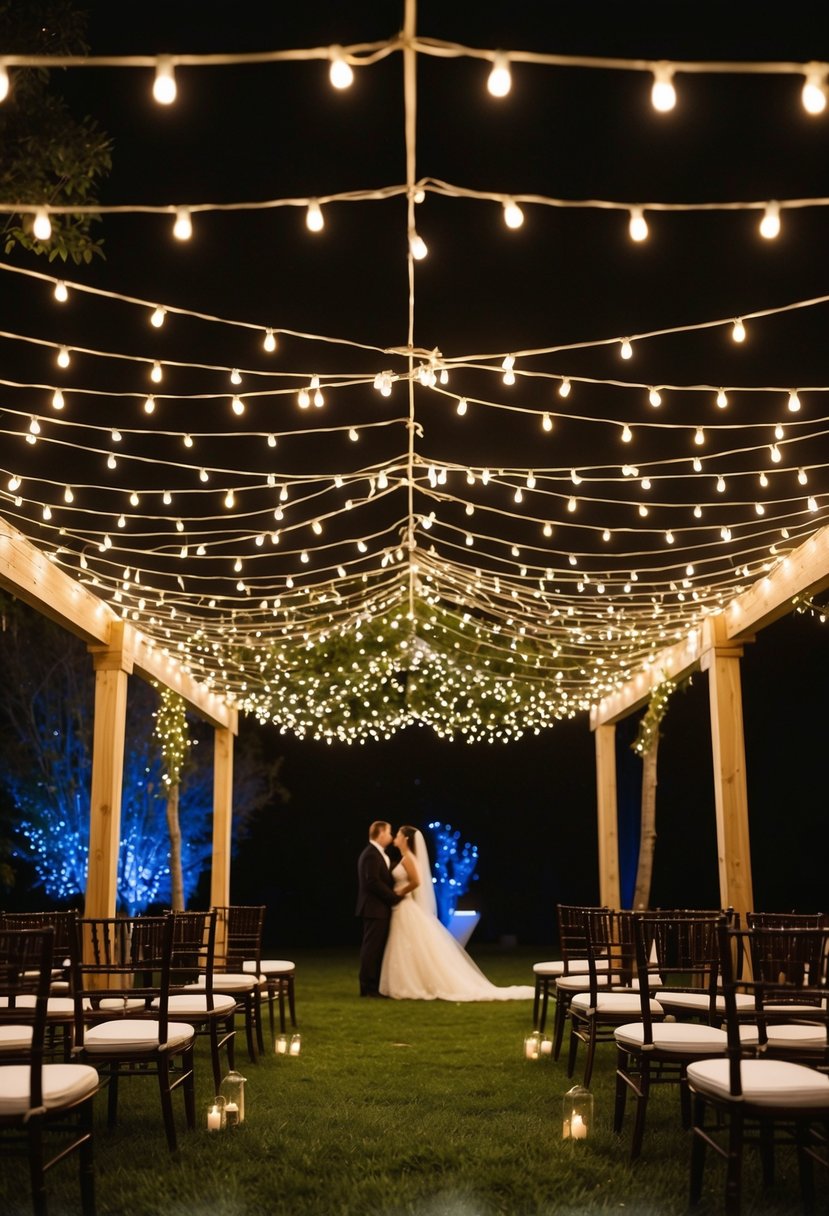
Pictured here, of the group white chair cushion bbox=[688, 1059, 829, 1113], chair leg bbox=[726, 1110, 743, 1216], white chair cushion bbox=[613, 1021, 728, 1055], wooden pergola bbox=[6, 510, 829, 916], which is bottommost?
chair leg bbox=[726, 1110, 743, 1216]

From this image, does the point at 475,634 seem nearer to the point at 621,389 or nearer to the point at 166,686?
the point at 166,686

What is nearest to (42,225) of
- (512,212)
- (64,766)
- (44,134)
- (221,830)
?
(512,212)

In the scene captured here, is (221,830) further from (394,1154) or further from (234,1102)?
(394,1154)

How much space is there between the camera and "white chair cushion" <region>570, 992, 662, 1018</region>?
480 centimetres

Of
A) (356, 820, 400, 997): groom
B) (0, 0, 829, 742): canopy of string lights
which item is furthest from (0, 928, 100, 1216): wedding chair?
(356, 820, 400, 997): groom

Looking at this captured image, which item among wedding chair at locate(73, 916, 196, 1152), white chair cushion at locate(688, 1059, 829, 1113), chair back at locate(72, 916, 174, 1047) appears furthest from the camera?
wedding chair at locate(73, 916, 196, 1152)

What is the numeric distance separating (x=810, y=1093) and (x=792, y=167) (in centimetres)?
418

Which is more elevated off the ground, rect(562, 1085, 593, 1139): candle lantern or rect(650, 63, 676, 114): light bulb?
rect(650, 63, 676, 114): light bulb

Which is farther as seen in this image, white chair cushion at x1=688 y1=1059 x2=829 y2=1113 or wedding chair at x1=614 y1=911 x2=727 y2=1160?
wedding chair at x1=614 y1=911 x2=727 y2=1160

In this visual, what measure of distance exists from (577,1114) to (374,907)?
18.7ft

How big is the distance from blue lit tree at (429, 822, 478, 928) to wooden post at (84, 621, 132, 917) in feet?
21.0

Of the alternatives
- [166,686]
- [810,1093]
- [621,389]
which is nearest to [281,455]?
[166,686]

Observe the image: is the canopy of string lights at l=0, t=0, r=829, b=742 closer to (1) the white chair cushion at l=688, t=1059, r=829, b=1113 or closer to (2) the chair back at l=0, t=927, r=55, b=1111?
(2) the chair back at l=0, t=927, r=55, b=1111

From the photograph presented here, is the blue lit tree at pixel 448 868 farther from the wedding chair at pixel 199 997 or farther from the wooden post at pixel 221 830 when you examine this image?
the wedding chair at pixel 199 997
